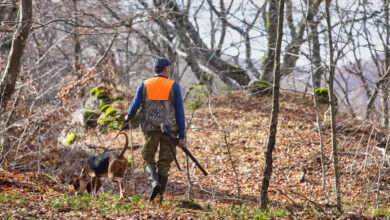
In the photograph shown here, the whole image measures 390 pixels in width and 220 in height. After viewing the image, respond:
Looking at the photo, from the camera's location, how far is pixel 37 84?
38.6ft

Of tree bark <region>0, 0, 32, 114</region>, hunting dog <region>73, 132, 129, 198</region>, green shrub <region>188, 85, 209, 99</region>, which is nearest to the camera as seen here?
hunting dog <region>73, 132, 129, 198</region>

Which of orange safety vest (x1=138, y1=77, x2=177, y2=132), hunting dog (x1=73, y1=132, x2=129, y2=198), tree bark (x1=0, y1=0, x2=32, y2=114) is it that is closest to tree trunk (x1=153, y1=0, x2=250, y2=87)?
tree bark (x1=0, y1=0, x2=32, y2=114)

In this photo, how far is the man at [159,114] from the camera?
7094 mm

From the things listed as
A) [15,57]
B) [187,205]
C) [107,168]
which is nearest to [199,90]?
[15,57]

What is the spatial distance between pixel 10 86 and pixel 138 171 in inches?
258

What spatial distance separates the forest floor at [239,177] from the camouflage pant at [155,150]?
2.00ft

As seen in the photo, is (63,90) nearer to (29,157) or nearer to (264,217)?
(29,157)

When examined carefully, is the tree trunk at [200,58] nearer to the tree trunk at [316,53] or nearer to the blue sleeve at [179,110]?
the tree trunk at [316,53]

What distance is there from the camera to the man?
709cm

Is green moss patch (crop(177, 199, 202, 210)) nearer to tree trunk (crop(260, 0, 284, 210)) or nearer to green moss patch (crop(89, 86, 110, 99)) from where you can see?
tree trunk (crop(260, 0, 284, 210))

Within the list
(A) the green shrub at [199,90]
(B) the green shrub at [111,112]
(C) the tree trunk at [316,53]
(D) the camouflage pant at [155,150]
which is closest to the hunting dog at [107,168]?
(D) the camouflage pant at [155,150]

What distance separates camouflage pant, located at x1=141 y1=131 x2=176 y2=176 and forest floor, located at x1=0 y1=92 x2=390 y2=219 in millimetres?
609

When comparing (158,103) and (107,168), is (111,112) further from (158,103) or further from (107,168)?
(158,103)

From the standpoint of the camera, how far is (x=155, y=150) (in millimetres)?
7246
